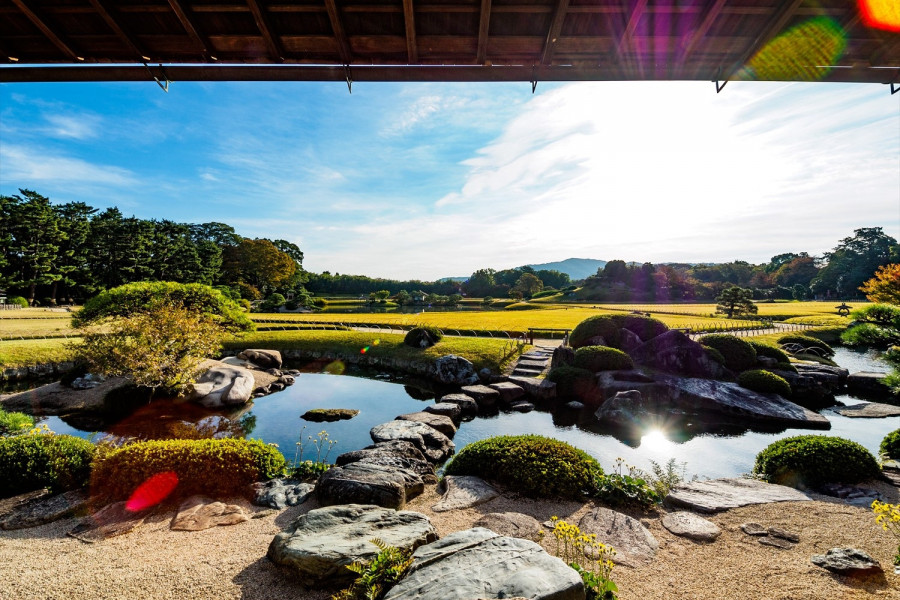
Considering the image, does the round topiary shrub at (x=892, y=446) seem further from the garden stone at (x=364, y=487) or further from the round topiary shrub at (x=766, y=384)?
the garden stone at (x=364, y=487)

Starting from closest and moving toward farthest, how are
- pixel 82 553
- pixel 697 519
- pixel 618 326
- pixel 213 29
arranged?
pixel 213 29 → pixel 82 553 → pixel 697 519 → pixel 618 326

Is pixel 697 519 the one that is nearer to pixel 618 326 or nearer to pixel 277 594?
pixel 277 594

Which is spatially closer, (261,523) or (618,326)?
(261,523)

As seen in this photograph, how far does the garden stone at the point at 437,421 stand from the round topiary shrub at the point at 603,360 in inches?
326

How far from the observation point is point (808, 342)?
2466cm

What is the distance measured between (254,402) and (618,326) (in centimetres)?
1913

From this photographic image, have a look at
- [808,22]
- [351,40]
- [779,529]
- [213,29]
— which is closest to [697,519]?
[779,529]

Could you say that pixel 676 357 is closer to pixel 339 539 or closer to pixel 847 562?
pixel 847 562

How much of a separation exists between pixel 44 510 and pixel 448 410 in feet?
33.9

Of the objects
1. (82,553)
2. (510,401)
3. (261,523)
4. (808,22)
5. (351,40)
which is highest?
(351,40)

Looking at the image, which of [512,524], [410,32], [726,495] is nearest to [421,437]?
[512,524]

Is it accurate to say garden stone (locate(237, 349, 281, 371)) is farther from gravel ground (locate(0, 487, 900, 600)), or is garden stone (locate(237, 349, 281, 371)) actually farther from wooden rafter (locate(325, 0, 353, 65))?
wooden rafter (locate(325, 0, 353, 65))

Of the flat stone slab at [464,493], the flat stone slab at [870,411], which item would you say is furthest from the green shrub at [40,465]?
the flat stone slab at [870,411]

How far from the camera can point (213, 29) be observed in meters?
4.78
